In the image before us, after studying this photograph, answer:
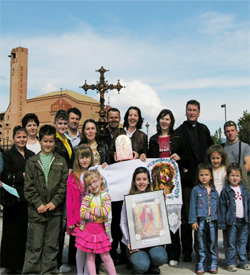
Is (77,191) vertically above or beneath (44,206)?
above

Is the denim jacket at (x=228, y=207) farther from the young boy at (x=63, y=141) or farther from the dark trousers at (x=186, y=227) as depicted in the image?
the young boy at (x=63, y=141)

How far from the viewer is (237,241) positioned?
4.85 metres

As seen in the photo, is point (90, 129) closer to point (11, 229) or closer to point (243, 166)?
point (11, 229)

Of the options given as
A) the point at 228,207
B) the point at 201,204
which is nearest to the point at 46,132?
the point at 201,204

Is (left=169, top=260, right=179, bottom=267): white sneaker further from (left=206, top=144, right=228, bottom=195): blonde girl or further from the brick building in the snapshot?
the brick building

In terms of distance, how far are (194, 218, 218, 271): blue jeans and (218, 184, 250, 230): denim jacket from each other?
0.17 m

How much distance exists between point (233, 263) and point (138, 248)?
1.46 m

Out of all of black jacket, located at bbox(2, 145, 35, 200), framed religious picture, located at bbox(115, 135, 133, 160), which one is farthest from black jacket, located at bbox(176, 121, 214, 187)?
black jacket, located at bbox(2, 145, 35, 200)

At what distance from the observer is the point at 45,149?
15.1 feet

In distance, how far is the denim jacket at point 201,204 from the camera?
185 inches

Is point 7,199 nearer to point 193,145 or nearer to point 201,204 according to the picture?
point 201,204

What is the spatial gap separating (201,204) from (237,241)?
827mm

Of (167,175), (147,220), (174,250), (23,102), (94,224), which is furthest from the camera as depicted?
(23,102)

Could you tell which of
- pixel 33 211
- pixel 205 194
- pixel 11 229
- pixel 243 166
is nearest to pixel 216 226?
pixel 205 194
